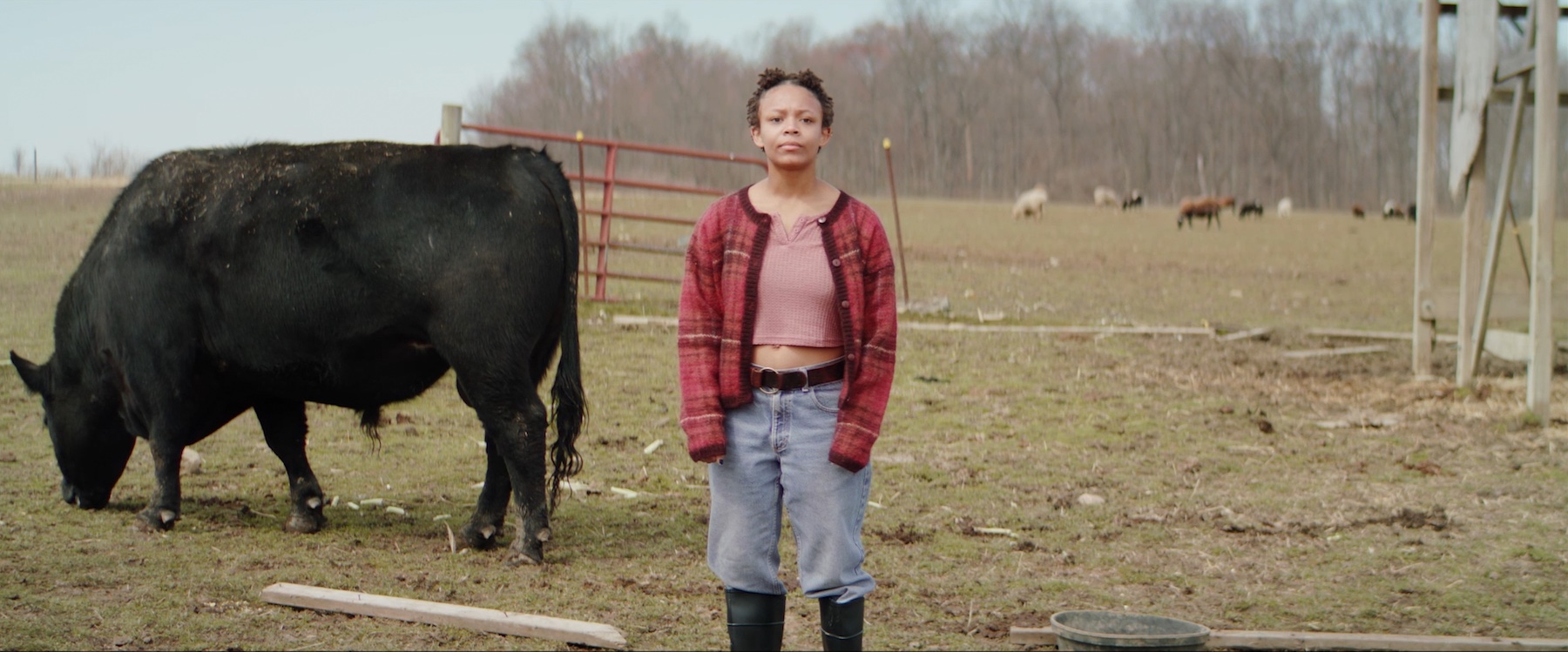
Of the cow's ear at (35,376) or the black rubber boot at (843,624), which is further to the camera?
the cow's ear at (35,376)

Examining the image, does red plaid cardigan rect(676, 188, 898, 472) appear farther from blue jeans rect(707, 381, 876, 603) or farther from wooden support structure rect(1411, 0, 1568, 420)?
wooden support structure rect(1411, 0, 1568, 420)

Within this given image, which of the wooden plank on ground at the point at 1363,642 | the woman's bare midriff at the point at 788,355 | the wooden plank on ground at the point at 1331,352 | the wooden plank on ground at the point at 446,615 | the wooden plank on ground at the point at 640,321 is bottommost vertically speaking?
the wooden plank on ground at the point at 1363,642

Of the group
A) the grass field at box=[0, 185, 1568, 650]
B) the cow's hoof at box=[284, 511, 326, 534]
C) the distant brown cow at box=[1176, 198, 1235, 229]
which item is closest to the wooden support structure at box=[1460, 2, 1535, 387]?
the grass field at box=[0, 185, 1568, 650]

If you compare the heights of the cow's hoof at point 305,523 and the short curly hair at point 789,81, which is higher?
the short curly hair at point 789,81

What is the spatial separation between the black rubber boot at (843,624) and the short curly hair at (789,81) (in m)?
1.16

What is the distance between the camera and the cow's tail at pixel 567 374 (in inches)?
204

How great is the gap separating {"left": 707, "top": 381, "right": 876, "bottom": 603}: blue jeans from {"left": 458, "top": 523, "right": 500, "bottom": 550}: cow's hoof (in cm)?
218

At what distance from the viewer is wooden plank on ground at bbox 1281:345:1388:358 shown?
36.5 feet

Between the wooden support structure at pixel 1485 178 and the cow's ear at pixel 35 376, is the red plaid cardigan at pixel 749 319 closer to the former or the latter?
the cow's ear at pixel 35 376

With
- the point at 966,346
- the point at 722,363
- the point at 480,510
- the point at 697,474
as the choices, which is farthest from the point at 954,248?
the point at 722,363

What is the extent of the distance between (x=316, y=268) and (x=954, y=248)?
58.2 feet

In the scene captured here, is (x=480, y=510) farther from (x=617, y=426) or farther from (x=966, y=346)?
(x=966, y=346)

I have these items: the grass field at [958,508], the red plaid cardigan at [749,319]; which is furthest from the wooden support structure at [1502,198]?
the red plaid cardigan at [749,319]

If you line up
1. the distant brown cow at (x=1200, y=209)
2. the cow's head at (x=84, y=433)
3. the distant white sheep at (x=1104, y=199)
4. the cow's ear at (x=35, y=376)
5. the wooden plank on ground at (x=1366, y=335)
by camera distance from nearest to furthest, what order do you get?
the cow's head at (x=84, y=433), the cow's ear at (x=35, y=376), the wooden plank on ground at (x=1366, y=335), the distant brown cow at (x=1200, y=209), the distant white sheep at (x=1104, y=199)
